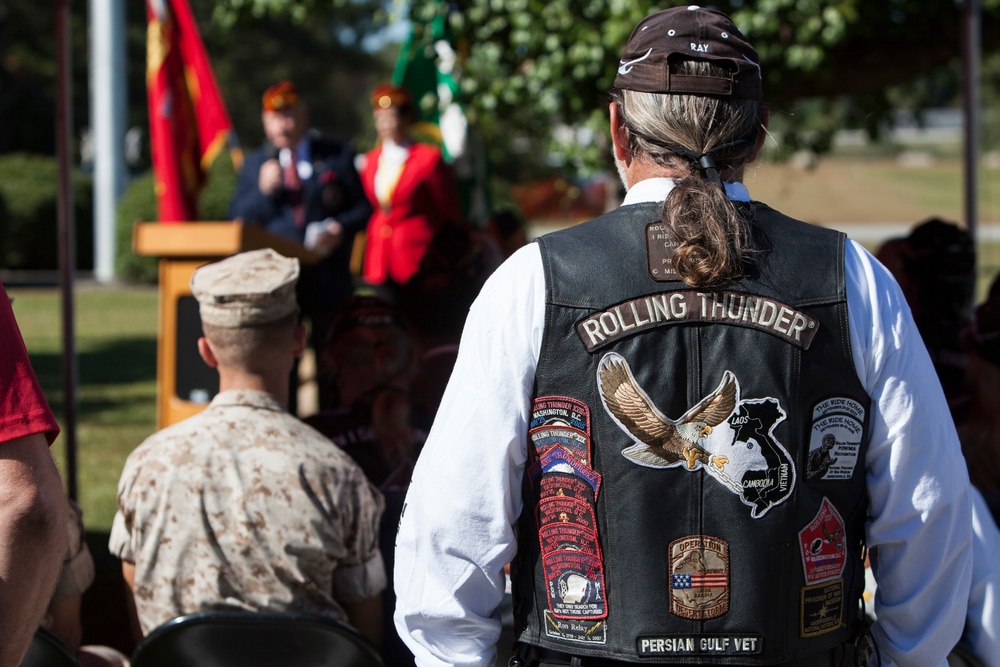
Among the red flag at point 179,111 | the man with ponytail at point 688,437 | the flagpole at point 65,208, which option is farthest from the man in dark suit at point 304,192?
the man with ponytail at point 688,437

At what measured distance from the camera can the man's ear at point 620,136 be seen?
1807mm

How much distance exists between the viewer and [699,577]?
1654 millimetres

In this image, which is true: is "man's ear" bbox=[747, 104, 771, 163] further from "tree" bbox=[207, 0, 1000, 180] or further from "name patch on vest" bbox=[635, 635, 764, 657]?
"tree" bbox=[207, 0, 1000, 180]

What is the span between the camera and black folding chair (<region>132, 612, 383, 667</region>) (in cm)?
227

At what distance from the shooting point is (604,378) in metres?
1.65

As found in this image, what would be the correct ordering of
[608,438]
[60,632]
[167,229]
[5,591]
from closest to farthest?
[5,591], [608,438], [60,632], [167,229]

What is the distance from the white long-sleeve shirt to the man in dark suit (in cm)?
455

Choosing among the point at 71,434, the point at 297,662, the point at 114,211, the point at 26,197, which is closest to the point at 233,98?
the point at 26,197

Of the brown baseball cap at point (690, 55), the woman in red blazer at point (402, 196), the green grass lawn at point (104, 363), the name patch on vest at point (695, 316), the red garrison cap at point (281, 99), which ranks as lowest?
the green grass lawn at point (104, 363)

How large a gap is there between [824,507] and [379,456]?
1.85 metres

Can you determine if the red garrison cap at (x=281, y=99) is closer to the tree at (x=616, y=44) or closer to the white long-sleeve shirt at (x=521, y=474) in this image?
the tree at (x=616, y=44)

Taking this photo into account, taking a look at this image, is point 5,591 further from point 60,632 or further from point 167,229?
point 167,229

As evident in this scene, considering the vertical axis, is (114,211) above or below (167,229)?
below

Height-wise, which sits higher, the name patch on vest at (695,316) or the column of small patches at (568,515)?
the name patch on vest at (695,316)
